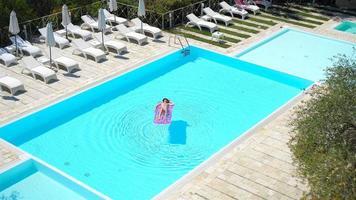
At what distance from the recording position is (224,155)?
1486 centimetres

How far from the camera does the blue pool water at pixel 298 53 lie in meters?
21.6

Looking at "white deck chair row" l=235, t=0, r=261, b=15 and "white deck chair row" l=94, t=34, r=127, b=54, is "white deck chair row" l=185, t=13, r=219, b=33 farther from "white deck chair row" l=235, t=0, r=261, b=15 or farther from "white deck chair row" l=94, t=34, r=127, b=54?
"white deck chair row" l=94, t=34, r=127, b=54

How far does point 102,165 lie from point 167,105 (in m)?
3.29

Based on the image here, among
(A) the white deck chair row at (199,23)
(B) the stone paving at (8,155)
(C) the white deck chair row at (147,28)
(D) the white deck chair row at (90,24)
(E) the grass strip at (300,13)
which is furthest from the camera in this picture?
(E) the grass strip at (300,13)

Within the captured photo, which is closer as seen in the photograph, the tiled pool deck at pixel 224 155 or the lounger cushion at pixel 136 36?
the tiled pool deck at pixel 224 155

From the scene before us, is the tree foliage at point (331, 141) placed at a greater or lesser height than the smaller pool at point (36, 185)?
greater

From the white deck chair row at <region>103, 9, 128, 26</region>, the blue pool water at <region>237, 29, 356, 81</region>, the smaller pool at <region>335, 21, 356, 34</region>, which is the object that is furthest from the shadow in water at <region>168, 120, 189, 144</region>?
the smaller pool at <region>335, 21, 356, 34</region>

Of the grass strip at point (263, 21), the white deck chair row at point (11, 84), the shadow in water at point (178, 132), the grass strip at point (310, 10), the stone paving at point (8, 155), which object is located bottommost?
the shadow in water at point (178, 132)

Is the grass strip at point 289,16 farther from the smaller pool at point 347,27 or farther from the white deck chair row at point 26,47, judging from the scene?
the white deck chair row at point 26,47

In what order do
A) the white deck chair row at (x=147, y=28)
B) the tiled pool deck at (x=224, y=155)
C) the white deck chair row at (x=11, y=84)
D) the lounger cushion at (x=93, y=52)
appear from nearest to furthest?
the tiled pool deck at (x=224, y=155) → the white deck chair row at (x=11, y=84) → the lounger cushion at (x=93, y=52) → the white deck chair row at (x=147, y=28)

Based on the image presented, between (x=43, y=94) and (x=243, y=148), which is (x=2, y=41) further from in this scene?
(x=243, y=148)

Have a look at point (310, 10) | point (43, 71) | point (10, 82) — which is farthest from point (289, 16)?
point (10, 82)

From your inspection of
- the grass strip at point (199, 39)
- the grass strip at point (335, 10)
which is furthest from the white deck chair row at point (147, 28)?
the grass strip at point (335, 10)

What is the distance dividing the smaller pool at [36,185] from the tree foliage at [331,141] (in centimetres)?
563
